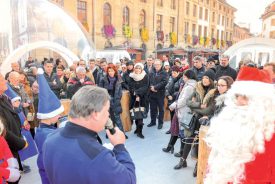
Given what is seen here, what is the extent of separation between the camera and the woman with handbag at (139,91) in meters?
6.19

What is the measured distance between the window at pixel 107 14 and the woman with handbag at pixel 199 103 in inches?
762

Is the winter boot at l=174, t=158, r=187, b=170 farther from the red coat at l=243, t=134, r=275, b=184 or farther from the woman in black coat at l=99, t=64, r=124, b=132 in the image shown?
the red coat at l=243, t=134, r=275, b=184

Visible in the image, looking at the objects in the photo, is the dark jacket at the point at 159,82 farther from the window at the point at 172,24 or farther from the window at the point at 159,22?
the window at the point at 172,24

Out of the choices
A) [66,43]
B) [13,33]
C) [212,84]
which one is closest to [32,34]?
[13,33]

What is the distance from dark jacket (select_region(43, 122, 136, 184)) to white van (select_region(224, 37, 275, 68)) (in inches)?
423

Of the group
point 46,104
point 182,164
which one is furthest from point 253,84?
point 182,164

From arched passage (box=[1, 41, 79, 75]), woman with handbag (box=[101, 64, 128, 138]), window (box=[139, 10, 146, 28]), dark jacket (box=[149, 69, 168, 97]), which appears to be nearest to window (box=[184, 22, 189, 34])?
window (box=[139, 10, 146, 28])

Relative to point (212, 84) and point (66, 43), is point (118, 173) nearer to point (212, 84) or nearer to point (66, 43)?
point (212, 84)

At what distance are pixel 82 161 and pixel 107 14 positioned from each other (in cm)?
2243

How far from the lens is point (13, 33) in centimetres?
935

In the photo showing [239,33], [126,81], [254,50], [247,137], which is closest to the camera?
[247,137]

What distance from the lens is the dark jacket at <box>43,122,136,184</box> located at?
1.46 m

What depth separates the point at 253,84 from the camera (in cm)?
219

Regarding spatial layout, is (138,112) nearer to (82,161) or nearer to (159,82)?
(159,82)
